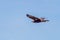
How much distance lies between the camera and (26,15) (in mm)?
89312

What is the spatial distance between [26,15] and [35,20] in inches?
211

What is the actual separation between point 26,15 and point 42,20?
9647 millimetres

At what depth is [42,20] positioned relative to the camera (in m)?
96.4

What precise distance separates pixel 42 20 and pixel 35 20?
14.6 ft

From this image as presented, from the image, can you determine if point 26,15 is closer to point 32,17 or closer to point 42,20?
point 32,17

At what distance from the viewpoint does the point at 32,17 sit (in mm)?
91688

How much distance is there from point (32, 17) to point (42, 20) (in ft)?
20.7

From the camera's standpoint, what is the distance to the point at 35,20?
93000mm

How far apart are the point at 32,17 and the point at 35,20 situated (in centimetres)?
210

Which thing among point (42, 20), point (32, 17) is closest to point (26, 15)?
point (32, 17)

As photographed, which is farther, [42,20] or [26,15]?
[42,20]
